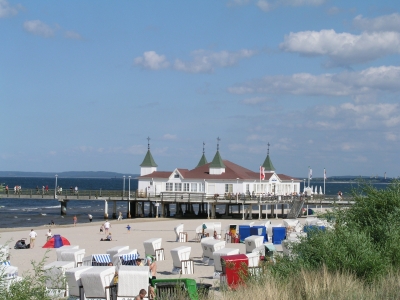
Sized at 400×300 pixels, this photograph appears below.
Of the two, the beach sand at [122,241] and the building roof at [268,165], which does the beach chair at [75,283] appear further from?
the building roof at [268,165]

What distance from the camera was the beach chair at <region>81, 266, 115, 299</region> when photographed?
1599 cm

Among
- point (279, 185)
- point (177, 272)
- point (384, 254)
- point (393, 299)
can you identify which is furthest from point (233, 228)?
point (279, 185)

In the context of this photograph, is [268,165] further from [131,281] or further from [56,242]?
[131,281]

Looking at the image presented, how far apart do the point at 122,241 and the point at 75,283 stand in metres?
18.8

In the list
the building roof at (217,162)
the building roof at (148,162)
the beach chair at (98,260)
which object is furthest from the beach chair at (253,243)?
the building roof at (148,162)

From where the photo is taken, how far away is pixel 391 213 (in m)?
18.8

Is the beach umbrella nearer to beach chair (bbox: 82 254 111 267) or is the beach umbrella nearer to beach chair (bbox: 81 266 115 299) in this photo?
beach chair (bbox: 82 254 111 267)

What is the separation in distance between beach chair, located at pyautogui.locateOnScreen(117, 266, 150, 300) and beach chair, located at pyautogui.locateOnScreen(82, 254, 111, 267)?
4.62 metres

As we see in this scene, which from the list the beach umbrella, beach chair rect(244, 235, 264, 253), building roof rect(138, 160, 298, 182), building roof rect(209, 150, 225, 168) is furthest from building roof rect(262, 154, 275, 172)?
beach chair rect(244, 235, 264, 253)

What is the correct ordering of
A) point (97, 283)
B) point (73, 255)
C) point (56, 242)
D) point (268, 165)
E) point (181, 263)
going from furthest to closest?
1. point (268, 165)
2. point (56, 242)
3. point (181, 263)
4. point (73, 255)
5. point (97, 283)

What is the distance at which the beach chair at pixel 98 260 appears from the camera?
20266 mm

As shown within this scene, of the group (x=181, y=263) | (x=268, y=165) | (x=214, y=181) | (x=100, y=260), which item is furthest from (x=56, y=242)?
(x=268, y=165)

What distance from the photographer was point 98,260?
20438 millimetres

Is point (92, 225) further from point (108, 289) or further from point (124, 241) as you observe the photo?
point (108, 289)
